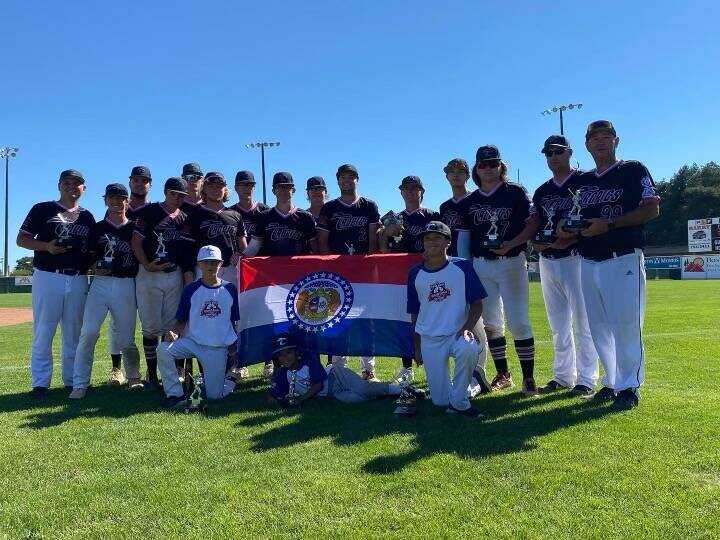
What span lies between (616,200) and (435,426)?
101 inches

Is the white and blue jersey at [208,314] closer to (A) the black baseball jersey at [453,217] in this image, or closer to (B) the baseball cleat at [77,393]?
(B) the baseball cleat at [77,393]

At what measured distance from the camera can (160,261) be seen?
645cm

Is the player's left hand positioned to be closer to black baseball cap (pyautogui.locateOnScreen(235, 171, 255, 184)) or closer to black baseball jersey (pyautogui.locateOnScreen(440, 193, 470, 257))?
black baseball jersey (pyautogui.locateOnScreen(440, 193, 470, 257))

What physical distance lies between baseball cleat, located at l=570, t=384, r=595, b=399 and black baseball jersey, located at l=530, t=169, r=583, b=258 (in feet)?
4.34

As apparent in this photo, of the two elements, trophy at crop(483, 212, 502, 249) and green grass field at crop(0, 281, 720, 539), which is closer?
green grass field at crop(0, 281, 720, 539)

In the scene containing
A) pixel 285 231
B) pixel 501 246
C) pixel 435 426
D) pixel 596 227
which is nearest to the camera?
pixel 435 426

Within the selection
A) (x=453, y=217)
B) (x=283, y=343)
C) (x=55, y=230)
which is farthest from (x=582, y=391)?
(x=55, y=230)

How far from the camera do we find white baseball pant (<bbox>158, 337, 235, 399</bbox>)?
5.78 meters

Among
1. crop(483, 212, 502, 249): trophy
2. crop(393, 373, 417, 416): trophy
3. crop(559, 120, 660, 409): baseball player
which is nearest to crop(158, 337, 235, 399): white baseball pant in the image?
crop(393, 373, 417, 416): trophy

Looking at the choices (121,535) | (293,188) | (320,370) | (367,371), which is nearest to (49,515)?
(121,535)

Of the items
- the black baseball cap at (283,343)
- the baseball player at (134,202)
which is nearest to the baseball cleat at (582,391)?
the black baseball cap at (283,343)

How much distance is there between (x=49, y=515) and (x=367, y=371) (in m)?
4.09

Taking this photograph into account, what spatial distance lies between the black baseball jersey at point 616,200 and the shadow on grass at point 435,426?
1.42 m

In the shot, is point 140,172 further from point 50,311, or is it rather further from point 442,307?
point 442,307
